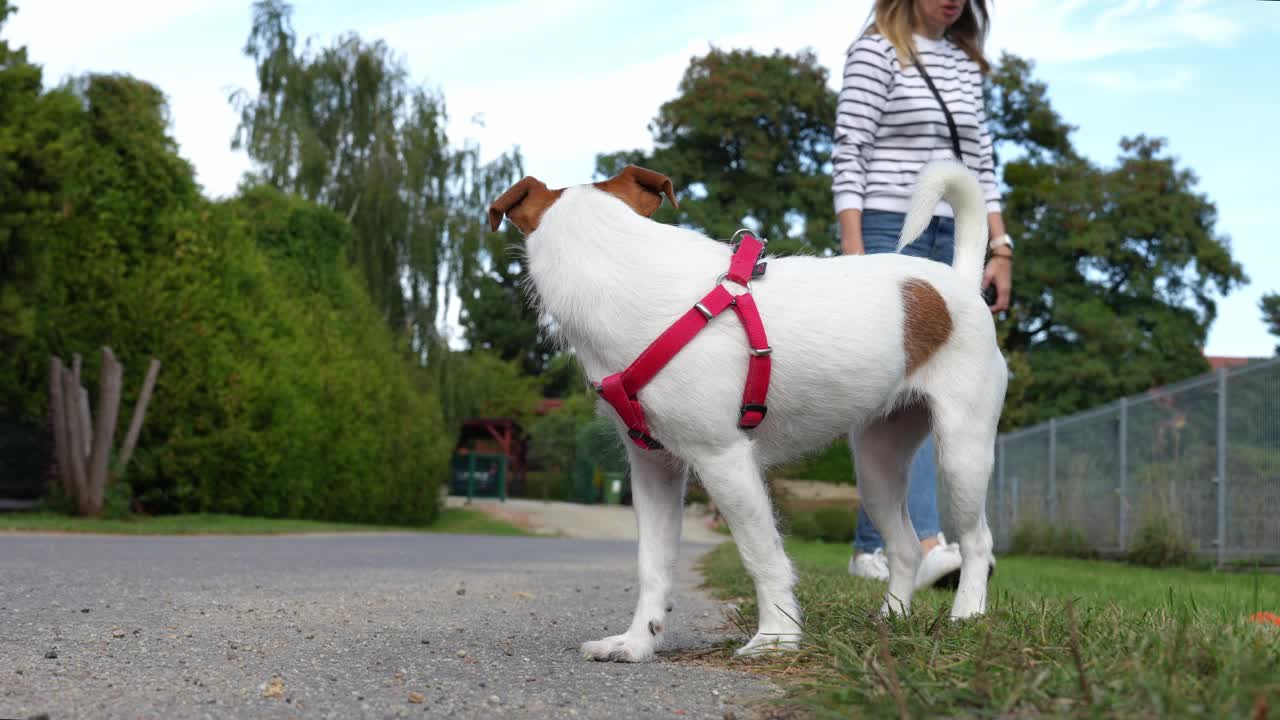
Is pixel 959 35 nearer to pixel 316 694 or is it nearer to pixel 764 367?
pixel 764 367

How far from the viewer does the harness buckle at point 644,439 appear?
3393 millimetres

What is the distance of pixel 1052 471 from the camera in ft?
50.8

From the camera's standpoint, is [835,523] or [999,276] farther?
[835,523]

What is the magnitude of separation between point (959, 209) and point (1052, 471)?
12064 millimetres

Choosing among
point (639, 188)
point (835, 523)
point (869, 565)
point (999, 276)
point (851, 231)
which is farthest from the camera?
point (835, 523)

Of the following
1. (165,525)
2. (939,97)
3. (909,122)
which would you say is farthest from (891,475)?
(165,525)

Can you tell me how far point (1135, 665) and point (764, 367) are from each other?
1.33 m

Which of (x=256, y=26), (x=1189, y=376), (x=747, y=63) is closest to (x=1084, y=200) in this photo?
(x=1189, y=376)

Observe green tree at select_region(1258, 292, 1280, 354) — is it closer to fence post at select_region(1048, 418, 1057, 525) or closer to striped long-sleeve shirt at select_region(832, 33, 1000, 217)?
fence post at select_region(1048, 418, 1057, 525)

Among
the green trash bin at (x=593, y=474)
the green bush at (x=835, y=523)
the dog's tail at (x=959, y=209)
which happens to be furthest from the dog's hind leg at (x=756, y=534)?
the green trash bin at (x=593, y=474)

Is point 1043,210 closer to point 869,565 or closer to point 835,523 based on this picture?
point 835,523

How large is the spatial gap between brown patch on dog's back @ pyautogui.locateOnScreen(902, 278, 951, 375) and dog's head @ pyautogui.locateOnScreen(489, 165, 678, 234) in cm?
80

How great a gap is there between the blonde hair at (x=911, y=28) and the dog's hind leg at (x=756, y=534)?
2847 mm

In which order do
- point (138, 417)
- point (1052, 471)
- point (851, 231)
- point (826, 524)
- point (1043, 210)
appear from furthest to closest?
point (1043, 210) < point (826, 524) < point (138, 417) < point (1052, 471) < point (851, 231)
